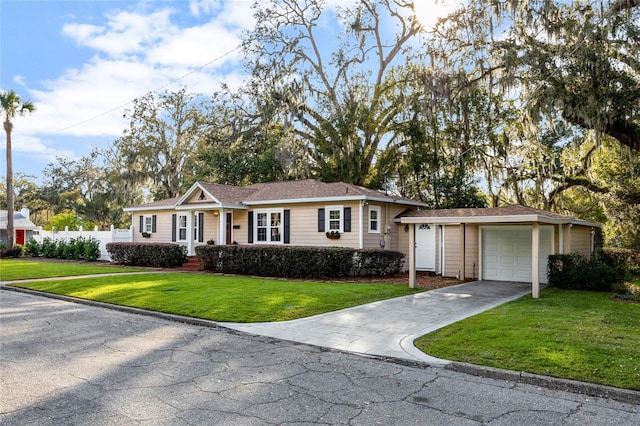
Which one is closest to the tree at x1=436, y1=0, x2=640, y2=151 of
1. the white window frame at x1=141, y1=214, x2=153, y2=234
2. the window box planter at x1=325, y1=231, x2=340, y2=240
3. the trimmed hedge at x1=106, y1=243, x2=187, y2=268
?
the window box planter at x1=325, y1=231, x2=340, y2=240

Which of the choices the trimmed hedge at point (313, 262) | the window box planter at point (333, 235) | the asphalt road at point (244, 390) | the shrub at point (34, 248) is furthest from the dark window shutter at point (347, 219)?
the shrub at point (34, 248)

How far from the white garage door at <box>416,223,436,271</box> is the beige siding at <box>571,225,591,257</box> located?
5.26 m

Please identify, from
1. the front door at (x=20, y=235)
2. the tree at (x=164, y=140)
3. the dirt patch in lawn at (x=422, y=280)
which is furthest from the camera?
the front door at (x=20, y=235)

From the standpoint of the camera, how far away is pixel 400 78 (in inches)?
1010

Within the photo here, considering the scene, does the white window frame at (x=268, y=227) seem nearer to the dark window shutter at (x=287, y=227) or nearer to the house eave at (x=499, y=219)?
the dark window shutter at (x=287, y=227)

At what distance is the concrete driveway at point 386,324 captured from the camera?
6.76 m

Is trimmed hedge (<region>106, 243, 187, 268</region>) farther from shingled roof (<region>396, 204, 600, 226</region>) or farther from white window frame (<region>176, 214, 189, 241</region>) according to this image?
shingled roof (<region>396, 204, 600, 226</region>)

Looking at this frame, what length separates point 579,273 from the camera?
42.9 feet

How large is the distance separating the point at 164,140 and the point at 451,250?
1012 inches

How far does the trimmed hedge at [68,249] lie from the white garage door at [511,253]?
1942 cm

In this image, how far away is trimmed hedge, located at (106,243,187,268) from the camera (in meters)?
19.4

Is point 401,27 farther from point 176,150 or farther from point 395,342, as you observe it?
point 395,342

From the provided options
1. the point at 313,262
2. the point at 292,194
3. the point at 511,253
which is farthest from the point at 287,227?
the point at 511,253

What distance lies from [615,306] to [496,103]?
1446cm
